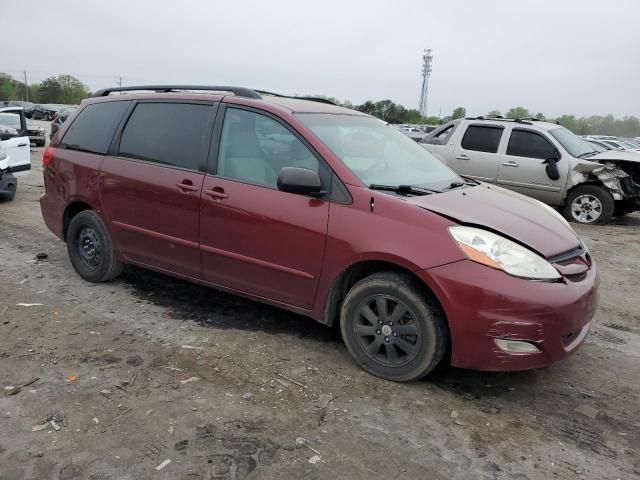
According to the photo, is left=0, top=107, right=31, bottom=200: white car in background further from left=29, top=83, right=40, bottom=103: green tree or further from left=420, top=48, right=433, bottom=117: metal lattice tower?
left=29, top=83, right=40, bottom=103: green tree

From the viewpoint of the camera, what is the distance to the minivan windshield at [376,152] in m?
3.72

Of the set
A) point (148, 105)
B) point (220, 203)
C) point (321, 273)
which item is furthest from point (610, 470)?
point (148, 105)

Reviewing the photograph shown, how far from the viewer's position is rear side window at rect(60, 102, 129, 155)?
480 centimetres

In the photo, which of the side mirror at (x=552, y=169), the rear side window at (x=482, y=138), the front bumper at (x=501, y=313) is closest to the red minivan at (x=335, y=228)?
the front bumper at (x=501, y=313)

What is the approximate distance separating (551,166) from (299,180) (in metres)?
7.16

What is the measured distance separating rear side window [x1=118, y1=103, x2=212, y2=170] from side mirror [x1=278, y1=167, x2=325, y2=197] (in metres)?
0.95

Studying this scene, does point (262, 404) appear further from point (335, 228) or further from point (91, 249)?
point (91, 249)

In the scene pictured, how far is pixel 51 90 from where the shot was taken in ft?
308

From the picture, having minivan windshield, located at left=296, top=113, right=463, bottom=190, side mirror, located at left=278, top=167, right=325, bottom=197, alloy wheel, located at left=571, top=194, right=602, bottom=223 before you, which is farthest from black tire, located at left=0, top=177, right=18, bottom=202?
alloy wheel, located at left=571, top=194, right=602, bottom=223

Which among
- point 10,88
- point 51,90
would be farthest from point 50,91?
point 10,88

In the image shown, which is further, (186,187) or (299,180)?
(186,187)

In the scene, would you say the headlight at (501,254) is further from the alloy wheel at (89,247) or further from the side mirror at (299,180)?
the alloy wheel at (89,247)

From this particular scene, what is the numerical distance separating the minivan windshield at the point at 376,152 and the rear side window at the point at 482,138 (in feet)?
18.7

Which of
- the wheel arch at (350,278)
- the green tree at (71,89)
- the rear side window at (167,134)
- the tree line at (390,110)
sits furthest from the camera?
the green tree at (71,89)
